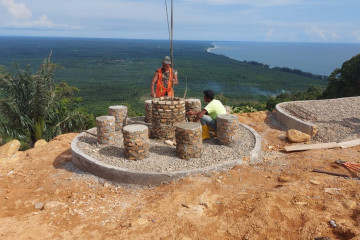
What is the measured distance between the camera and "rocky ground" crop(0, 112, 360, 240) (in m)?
3.74

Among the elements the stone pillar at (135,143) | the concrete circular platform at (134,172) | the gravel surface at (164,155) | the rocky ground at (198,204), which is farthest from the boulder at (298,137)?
the stone pillar at (135,143)

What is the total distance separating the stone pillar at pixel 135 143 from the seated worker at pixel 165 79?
2.17 metres

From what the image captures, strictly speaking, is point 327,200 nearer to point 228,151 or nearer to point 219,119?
point 228,151

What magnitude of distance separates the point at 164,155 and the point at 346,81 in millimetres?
18077

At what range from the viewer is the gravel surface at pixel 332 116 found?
779 cm

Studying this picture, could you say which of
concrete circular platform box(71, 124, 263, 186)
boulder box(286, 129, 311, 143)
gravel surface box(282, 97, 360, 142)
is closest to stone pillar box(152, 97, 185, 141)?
concrete circular platform box(71, 124, 263, 186)

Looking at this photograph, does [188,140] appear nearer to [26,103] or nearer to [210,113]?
[210,113]

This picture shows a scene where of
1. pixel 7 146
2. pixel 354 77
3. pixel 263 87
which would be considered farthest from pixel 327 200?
pixel 263 87

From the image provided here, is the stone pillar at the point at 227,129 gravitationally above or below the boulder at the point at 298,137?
above

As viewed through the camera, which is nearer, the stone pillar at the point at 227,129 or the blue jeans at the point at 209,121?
the stone pillar at the point at 227,129

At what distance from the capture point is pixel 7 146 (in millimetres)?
8172

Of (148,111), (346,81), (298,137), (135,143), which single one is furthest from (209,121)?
(346,81)

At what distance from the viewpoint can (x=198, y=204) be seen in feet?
14.5

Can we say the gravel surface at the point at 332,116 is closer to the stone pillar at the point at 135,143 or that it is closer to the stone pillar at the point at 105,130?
the stone pillar at the point at 135,143
